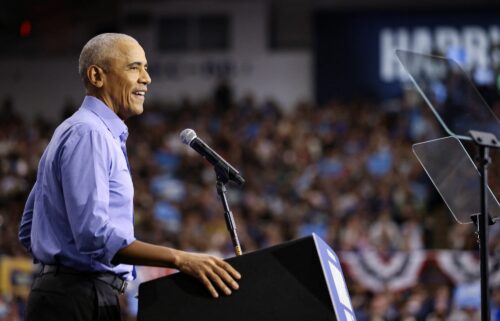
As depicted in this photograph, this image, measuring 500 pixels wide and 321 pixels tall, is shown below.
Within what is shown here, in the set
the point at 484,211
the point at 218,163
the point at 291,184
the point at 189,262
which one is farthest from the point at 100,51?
the point at 291,184

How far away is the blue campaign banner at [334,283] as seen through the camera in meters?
2.63

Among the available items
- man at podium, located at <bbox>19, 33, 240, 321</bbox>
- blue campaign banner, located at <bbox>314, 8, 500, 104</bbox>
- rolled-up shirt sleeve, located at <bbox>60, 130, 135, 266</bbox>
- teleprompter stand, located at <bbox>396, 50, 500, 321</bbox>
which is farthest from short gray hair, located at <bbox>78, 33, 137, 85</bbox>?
blue campaign banner, located at <bbox>314, 8, 500, 104</bbox>

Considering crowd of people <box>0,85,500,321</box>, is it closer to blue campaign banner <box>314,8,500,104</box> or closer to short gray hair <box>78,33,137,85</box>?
blue campaign banner <box>314,8,500,104</box>

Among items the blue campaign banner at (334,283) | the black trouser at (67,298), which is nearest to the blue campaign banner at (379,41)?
the blue campaign banner at (334,283)

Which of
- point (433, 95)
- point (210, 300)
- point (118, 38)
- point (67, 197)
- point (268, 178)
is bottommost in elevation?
point (268, 178)

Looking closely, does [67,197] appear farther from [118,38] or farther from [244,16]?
[244,16]

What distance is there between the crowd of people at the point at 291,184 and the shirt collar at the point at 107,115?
5.50 m

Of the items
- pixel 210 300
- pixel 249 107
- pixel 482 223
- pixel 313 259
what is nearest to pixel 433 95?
pixel 482 223

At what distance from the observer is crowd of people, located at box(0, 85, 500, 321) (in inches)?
380

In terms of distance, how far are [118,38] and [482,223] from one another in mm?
1320

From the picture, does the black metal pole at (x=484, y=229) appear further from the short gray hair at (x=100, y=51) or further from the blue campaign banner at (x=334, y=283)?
the short gray hair at (x=100, y=51)

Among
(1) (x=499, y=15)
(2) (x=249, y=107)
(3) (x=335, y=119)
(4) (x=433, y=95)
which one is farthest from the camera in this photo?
(1) (x=499, y=15)

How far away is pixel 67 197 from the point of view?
2730 millimetres

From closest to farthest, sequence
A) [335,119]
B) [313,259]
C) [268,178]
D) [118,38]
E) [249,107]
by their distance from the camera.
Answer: [313,259]
[118,38]
[268,178]
[335,119]
[249,107]
